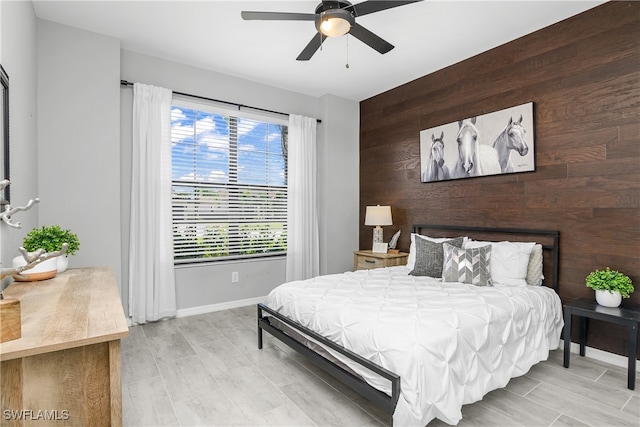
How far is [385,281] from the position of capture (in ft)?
10.1

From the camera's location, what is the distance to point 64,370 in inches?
45.8

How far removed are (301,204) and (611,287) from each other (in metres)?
3.32

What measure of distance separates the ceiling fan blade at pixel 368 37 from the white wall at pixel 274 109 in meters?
2.15

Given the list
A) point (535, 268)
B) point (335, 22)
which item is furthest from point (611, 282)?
point (335, 22)

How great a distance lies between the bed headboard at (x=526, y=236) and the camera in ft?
9.84

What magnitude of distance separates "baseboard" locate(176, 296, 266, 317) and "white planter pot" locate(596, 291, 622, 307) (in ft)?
11.6

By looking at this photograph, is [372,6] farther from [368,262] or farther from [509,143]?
[368,262]

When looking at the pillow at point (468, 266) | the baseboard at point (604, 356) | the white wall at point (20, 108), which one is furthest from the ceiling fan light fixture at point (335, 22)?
the baseboard at point (604, 356)

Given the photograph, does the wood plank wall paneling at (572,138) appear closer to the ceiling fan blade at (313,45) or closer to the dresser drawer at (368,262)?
the dresser drawer at (368,262)

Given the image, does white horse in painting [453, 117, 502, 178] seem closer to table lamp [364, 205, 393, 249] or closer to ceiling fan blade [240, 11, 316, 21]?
table lamp [364, 205, 393, 249]

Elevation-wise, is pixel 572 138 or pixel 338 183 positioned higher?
pixel 572 138

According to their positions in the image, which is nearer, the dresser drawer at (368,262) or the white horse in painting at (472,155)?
the white horse in painting at (472,155)

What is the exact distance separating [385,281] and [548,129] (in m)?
2.04

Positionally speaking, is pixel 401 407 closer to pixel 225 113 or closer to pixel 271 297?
pixel 271 297
